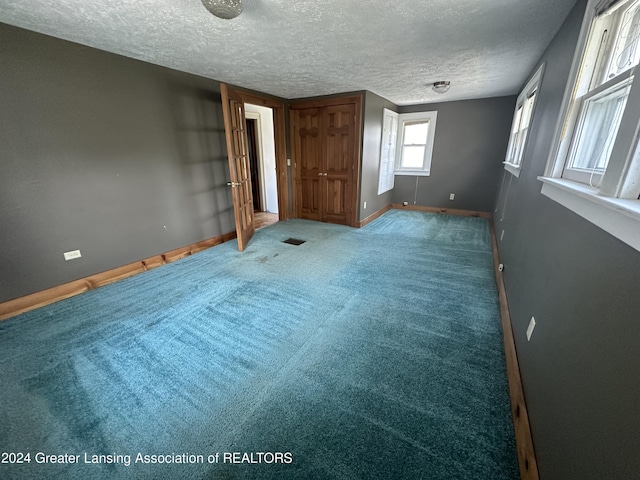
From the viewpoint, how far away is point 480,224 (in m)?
4.70

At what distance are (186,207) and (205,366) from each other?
237 centimetres

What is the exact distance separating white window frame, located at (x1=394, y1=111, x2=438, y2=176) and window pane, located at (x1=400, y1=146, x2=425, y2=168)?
0.22ft

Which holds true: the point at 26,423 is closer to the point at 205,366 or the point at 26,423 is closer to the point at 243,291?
the point at 205,366

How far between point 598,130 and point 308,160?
398 cm

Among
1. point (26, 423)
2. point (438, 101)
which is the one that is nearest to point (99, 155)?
point (26, 423)

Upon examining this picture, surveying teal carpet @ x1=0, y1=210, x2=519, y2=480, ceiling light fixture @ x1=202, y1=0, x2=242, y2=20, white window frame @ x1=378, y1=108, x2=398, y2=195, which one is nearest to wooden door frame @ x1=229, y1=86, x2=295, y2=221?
white window frame @ x1=378, y1=108, x2=398, y2=195

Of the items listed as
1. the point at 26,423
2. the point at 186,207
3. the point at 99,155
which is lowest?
the point at 26,423

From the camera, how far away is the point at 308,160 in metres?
4.78

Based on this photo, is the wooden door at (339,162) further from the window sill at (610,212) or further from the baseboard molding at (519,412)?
the window sill at (610,212)

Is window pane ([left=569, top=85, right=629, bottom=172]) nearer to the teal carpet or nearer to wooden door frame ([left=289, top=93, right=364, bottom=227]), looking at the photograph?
the teal carpet

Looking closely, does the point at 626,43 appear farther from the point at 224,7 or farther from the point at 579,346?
the point at 224,7

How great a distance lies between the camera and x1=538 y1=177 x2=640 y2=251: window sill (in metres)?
0.70

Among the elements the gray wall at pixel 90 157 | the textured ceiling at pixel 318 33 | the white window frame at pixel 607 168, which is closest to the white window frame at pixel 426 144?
the textured ceiling at pixel 318 33

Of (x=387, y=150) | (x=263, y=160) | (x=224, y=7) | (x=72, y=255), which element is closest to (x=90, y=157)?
(x=72, y=255)
